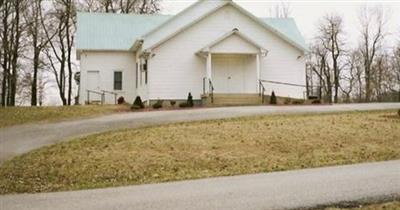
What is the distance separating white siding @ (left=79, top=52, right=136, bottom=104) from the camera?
34906 millimetres

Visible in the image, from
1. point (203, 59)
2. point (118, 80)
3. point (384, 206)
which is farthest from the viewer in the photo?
point (118, 80)

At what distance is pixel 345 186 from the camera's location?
1090 cm

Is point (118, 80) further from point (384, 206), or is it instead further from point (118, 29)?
point (384, 206)

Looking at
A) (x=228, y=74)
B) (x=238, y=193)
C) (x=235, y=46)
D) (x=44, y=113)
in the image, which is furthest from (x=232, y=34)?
(x=238, y=193)

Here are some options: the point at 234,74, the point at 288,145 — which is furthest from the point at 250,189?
the point at 234,74

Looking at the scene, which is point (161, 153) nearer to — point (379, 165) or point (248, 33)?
point (379, 165)

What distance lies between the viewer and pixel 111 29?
3753 centimetres

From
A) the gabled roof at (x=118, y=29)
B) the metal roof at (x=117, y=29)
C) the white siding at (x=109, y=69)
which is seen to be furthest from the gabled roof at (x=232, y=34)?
the white siding at (x=109, y=69)

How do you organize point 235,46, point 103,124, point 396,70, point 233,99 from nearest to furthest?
point 103,124 → point 233,99 → point 235,46 → point 396,70

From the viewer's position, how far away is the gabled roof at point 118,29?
35381mm

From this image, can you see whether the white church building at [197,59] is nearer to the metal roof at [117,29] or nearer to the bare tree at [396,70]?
the metal roof at [117,29]

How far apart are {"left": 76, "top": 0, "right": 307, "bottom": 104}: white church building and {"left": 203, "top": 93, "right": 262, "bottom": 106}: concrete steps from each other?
14.8 inches

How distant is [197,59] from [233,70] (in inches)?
91.9

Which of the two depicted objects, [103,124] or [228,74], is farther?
[228,74]
